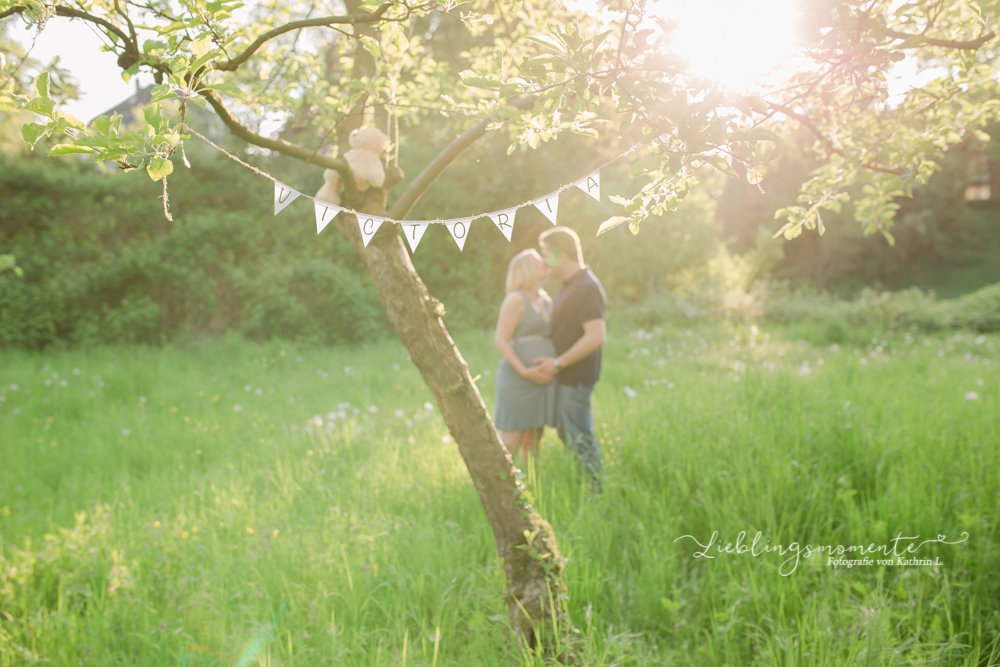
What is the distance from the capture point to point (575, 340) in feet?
11.8

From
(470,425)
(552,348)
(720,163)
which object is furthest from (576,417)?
(720,163)

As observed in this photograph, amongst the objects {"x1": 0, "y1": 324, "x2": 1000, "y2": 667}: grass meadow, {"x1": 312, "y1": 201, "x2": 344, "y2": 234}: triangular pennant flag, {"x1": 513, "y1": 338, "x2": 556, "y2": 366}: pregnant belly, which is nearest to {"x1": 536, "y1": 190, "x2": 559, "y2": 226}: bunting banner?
{"x1": 312, "y1": 201, "x2": 344, "y2": 234}: triangular pennant flag

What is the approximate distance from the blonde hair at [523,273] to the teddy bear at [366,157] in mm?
1633

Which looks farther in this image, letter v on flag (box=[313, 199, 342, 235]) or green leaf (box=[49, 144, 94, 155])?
letter v on flag (box=[313, 199, 342, 235])

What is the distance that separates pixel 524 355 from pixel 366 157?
193 cm

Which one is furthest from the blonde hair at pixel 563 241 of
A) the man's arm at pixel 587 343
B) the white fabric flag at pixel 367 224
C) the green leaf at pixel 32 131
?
the green leaf at pixel 32 131

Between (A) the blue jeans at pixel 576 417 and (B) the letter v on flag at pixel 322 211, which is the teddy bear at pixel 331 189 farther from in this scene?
(A) the blue jeans at pixel 576 417

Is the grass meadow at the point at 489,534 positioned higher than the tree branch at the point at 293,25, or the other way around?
the tree branch at the point at 293,25

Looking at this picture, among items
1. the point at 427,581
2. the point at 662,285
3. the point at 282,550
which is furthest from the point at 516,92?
the point at 662,285

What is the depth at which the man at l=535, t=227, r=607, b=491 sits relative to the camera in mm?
3396

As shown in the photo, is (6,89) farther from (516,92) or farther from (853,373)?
(853,373)

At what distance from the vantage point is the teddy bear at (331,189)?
1.98 meters

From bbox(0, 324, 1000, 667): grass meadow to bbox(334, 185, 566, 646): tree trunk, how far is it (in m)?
0.18

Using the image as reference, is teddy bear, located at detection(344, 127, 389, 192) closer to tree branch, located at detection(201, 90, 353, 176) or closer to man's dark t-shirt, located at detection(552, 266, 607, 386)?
tree branch, located at detection(201, 90, 353, 176)
